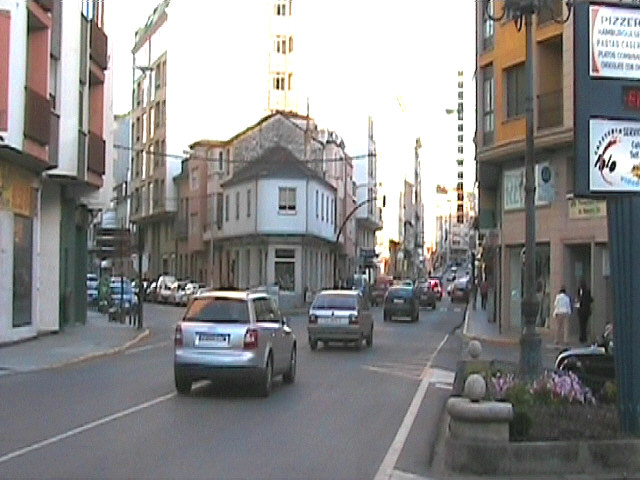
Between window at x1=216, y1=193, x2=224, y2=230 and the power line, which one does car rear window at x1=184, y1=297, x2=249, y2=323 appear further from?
the power line

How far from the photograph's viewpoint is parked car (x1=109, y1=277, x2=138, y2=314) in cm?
4456

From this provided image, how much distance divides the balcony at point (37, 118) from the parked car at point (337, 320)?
8610mm

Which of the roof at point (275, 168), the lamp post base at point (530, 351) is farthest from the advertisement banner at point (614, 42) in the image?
the roof at point (275, 168)

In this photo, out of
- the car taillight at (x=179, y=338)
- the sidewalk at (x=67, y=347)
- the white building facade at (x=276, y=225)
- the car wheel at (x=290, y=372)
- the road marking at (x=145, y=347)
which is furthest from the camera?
the white building facade at (x=276, y=225)

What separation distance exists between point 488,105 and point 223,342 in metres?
23.9

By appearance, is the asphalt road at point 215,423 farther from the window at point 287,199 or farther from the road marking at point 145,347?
the window at point 287,199

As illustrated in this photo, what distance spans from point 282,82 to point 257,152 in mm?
13361

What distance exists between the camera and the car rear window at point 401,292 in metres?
50.7

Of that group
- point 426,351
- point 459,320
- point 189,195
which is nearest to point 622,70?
point 426,351

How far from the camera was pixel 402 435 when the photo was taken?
549 inches

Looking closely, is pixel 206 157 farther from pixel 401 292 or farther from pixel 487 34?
pixel 487 34

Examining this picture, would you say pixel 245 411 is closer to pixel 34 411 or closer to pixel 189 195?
pixel 34 411

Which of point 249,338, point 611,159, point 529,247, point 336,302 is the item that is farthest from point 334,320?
point 611,159

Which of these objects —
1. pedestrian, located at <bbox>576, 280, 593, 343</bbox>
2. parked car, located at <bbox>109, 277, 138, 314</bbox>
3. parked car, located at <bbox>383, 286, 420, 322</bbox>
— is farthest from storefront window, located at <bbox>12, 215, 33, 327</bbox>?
parked car, located at <bbox>383, 286, 420, 322</bbox>
